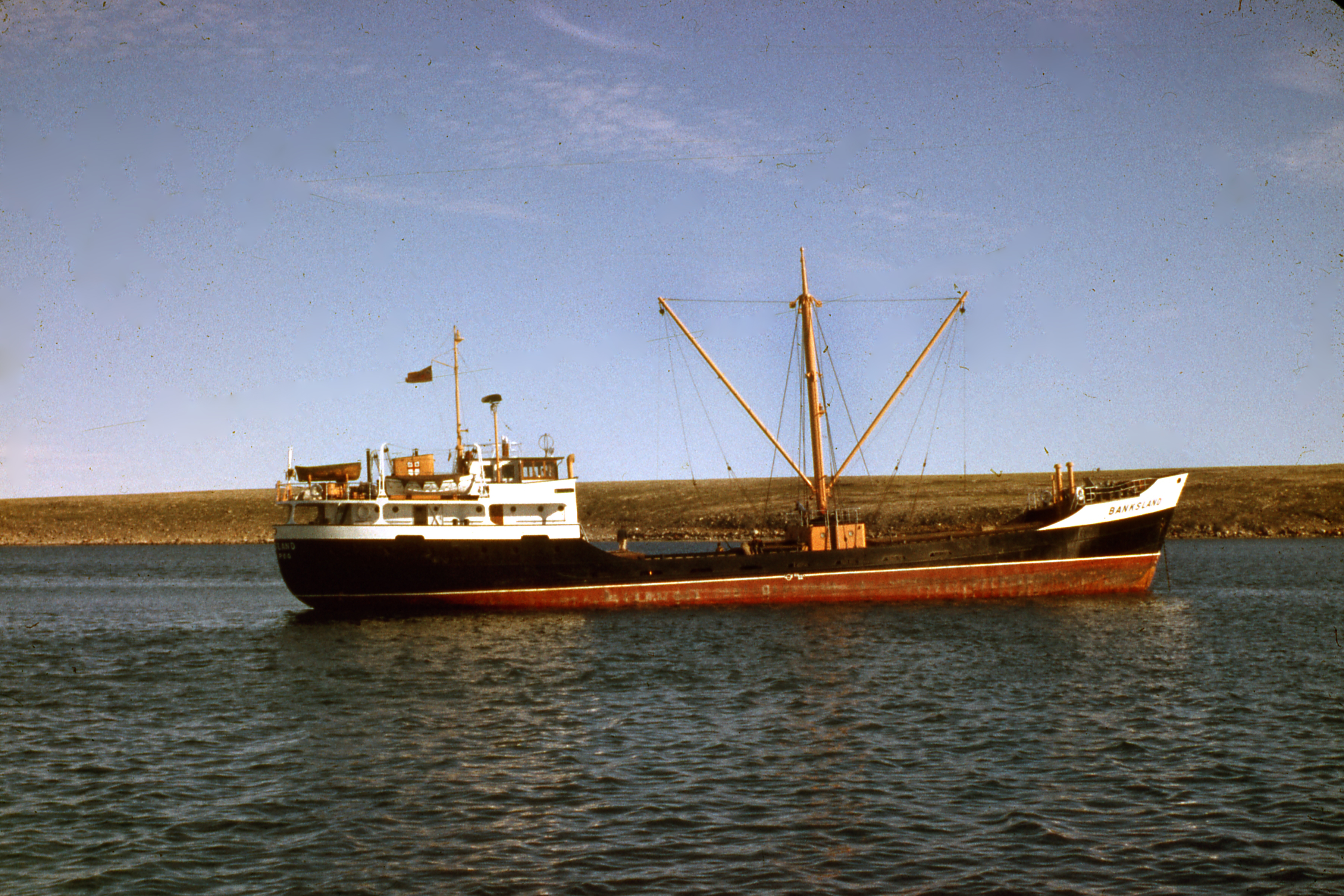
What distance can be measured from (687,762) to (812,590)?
28.0 metres

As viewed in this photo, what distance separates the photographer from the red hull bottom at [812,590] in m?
44.4

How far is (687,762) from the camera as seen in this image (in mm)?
17875

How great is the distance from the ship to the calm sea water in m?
6.51

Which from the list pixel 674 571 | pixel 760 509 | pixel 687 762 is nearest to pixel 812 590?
pixel 674 571

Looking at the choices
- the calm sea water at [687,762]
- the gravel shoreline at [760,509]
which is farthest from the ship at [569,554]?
the gravel shoreline at [760,509]

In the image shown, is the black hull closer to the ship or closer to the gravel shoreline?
the ship

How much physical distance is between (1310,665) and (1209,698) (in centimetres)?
701

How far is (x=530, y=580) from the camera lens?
4400 cm

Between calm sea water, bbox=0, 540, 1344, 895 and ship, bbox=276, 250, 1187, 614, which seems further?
ship, bbox=276, 250, 1187, 614

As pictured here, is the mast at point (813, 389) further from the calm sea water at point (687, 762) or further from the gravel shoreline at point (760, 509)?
the gravel shoreline at point (760, 509)

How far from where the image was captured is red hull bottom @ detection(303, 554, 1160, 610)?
146 feet

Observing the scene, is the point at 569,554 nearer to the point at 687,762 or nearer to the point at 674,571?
the point at 674,571

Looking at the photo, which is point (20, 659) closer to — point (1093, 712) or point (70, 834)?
point (70, 834)

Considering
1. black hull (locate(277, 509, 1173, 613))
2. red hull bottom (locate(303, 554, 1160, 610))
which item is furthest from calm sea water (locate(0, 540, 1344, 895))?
red hull bottom (locate(303, 554, 1160, 610))
